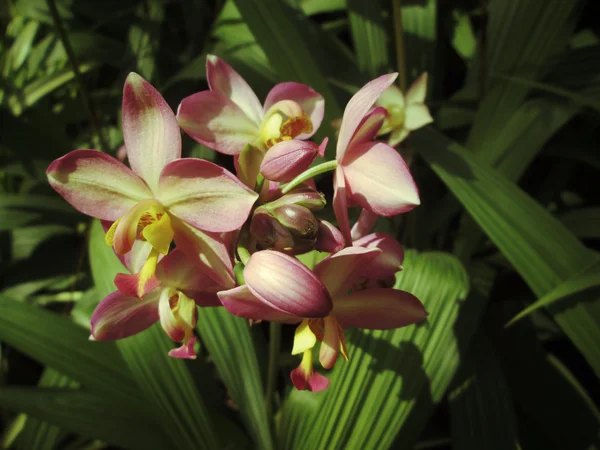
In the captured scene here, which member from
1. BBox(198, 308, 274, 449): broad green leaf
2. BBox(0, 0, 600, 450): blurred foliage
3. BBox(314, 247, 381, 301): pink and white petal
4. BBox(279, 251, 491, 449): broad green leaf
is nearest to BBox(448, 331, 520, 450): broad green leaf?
BBox(0, 0, 600, 450): blurred foliage

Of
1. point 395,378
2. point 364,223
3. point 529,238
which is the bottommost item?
point 395,378

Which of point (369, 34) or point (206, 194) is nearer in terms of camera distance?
point (206, 194)

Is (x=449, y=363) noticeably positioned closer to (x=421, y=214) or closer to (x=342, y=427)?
(x=342, y=427)

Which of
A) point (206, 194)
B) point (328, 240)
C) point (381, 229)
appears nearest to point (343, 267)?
point (328, 240)

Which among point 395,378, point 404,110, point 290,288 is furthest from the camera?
point 404,110

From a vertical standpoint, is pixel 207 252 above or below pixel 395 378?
above

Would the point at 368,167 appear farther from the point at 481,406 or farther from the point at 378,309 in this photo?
the point at 481,406
